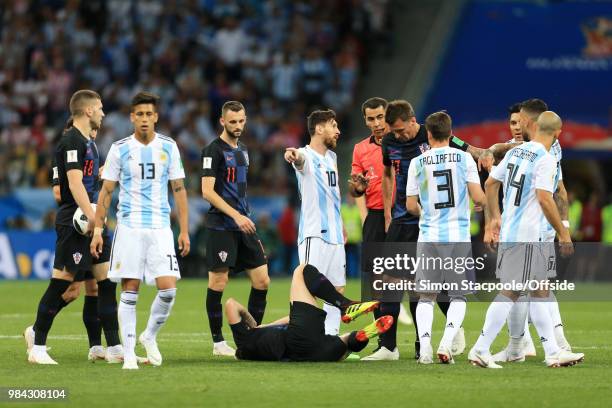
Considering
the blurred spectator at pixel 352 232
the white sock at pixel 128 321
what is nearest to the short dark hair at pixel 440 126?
the white sock at pixel 128 321

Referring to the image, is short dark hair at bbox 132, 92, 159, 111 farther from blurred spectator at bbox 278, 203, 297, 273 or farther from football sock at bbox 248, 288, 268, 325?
blurred spectator at bbox 278, 203, 297, 273

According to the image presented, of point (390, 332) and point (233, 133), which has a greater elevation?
point (233, 133)

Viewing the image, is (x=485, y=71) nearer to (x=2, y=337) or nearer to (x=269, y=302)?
(x=269, y=302)

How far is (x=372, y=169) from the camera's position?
12.9 m

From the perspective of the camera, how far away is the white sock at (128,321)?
10852mm

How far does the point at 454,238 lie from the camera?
1123cm

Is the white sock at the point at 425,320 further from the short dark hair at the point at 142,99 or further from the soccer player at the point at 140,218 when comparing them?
the short dark hair at the point at 142,99

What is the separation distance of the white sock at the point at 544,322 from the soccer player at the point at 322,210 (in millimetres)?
1969

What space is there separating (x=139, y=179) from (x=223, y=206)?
4.90ft

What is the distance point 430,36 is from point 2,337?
16406 mm

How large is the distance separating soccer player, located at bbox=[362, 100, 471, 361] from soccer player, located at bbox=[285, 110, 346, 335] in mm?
479

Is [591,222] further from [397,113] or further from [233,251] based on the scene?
[397,113]

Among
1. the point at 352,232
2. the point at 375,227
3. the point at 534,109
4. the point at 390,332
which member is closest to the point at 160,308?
the point at 390,332

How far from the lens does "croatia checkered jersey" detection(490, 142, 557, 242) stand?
1085 centimetres
